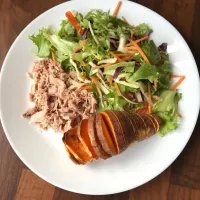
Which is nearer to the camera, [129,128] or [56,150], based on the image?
[129,128]

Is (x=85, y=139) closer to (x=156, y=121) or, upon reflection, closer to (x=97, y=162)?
(x=97, y=162)

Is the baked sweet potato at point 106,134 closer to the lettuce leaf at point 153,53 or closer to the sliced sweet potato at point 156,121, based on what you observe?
the sliced sweet potato at point 156,121

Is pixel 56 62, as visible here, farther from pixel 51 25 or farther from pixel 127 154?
pixel 127 154

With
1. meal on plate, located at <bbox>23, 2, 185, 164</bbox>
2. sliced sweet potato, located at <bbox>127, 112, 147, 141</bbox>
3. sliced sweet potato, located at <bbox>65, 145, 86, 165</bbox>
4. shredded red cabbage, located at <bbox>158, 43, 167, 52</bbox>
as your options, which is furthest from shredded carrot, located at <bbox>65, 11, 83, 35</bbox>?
sliced sweet potato, located at <bbox>65, 145, 86, 165</bbox>

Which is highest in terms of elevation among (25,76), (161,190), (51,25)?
(51,25)

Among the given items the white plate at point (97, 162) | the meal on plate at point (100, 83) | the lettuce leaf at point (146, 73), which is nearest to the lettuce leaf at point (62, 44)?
the meal on plate at point (100, 83)

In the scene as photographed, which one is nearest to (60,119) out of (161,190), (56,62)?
(56,62)

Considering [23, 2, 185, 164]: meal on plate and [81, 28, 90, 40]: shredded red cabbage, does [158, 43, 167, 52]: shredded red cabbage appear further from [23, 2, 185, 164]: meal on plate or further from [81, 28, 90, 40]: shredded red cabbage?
[81, 28, 90, 40]: shredded red cabbage
